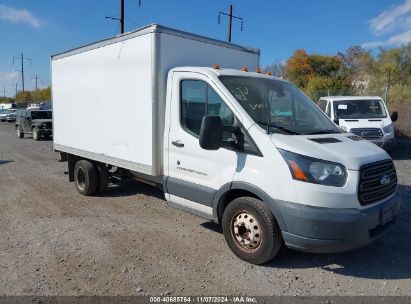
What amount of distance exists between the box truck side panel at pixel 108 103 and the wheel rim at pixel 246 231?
1.63 metres

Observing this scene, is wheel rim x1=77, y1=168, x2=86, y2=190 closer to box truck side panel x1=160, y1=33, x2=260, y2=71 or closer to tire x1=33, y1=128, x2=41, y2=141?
box truck side panel x1=160, y1=33, x2=260, y2=71

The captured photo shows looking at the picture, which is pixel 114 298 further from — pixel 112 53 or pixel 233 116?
pixel 112 53

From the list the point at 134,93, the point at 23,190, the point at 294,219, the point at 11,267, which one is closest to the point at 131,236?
the point at 11,267

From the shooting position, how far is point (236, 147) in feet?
14.4

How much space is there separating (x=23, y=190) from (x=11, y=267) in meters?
4.14

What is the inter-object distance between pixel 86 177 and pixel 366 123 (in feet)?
28.3

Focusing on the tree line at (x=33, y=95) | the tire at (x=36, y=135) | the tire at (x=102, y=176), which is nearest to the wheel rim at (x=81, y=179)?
the tire at (x=102, y=176)

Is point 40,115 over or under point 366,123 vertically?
under

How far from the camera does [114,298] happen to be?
144 inches

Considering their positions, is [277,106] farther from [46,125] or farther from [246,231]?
[46,125]

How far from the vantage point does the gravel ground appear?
3.88 meters

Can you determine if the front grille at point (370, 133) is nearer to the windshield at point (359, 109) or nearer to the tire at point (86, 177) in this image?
the windshield at point (359, 109)

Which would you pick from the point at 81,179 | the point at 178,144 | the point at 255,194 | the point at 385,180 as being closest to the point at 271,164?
the point at 255,194

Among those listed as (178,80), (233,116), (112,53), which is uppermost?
(112,53)
